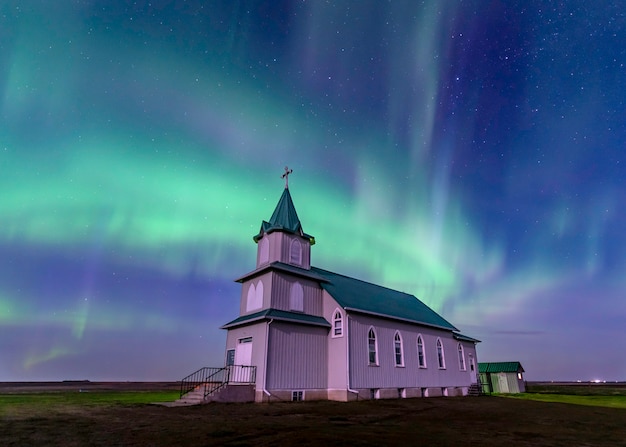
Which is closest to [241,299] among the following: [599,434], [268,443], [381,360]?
[381,360]

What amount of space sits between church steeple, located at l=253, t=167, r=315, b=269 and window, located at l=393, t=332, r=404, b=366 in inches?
341

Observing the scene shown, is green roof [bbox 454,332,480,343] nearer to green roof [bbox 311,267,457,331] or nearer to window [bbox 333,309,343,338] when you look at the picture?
green roof [bbox 311,267,457,331]

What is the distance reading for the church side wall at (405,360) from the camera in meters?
24.2

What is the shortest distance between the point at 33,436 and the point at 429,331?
91.5 ft

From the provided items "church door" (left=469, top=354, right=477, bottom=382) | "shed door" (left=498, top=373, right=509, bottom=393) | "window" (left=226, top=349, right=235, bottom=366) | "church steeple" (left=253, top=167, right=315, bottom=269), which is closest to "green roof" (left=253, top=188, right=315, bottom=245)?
"church steeple" (left=253, top=167, right=315, bottom=269)

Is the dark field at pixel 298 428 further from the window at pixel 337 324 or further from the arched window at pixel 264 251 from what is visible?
the arched window at pixel 264 251

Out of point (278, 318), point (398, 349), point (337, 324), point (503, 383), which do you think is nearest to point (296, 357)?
point (278, 318)

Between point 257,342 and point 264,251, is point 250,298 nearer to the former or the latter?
point 264,251

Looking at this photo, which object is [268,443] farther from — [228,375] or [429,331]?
[429,331]

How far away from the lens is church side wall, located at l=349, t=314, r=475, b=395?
2420 cm

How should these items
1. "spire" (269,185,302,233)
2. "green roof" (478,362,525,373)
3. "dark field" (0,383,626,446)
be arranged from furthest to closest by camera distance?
1. "green roof" (478,362,525,373)
2. "spire" (269,185,302,233)
3. "dark field" (0,383,626,446)

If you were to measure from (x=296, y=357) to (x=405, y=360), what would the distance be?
32.2 feet

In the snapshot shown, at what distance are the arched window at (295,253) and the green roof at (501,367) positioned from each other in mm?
35203

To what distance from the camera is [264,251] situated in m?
27.1
